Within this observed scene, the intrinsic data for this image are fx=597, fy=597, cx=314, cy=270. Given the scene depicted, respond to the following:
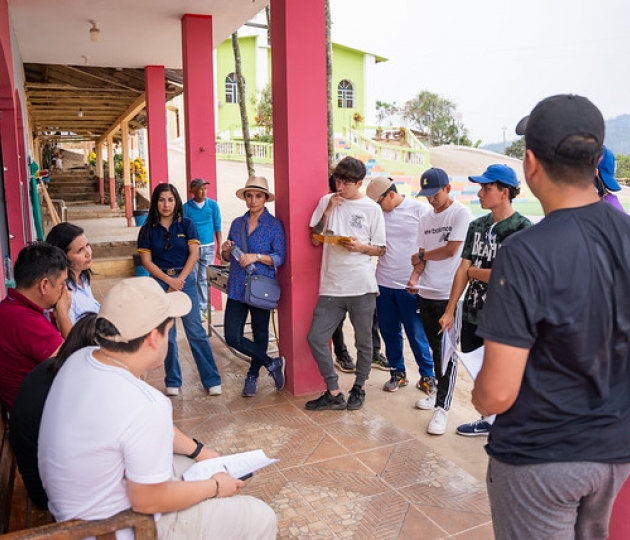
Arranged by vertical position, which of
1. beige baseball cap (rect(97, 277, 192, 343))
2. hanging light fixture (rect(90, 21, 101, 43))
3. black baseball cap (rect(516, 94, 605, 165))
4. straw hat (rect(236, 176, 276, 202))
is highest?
hanging light fixture (rect(90, 21, 101, 43))

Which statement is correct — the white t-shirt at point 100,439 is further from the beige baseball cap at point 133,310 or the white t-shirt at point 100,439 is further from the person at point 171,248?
the person at point 171,248

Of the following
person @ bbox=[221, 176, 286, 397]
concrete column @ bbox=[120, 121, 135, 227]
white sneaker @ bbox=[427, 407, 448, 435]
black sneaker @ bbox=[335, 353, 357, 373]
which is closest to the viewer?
white sneaker @ bbox=[427, 407, 448, 435]

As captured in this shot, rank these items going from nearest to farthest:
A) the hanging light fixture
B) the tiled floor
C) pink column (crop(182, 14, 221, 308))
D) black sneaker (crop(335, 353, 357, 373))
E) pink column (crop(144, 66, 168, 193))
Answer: the tiled floor, black sneaker (crop(335, 353, 357, 373)), pink column (crop(182, 14, 221, 308)), the hanging light fixture, pink column (crop(144, 66, 168, 193))

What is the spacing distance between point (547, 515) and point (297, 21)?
155 inches

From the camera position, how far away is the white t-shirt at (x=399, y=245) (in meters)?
4.84

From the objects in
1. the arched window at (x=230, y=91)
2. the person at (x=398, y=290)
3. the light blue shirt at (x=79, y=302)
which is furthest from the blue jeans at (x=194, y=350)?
the arched window at (x=230, y=91)

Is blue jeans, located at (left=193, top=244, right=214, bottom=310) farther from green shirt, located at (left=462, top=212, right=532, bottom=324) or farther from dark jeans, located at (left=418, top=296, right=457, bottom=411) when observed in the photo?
green shirt, located at (left=462, top=212, right=532, bottom=324)

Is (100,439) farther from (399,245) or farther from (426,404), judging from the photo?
(399,245)

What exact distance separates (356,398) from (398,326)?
0.78m

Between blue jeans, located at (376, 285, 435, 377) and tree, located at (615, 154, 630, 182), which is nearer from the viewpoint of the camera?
blue jeans, located at (376, 285, 435, 377)

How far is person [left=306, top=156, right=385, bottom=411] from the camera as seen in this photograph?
4.28m

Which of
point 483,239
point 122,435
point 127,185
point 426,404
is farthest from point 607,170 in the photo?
point 127,185

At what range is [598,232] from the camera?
57.6 inches

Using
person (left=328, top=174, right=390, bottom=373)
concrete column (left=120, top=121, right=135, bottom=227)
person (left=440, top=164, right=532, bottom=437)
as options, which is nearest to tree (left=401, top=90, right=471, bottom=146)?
concrete column (left=120, top=121, right=135, bottom=227)
